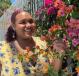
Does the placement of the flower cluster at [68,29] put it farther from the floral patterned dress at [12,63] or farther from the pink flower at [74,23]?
the floral patterned dress at [12,63]

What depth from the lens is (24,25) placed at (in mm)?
2729

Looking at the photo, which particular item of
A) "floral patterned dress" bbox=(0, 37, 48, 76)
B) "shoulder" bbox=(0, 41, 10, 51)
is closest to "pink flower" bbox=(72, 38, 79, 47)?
"floral patterned dress" bbox=(0, 37, 48, 76)

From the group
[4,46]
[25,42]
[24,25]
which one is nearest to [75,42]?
[24,25]

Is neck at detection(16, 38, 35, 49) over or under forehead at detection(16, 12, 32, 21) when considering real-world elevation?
under

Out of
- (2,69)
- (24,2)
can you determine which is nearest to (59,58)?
(2,69)

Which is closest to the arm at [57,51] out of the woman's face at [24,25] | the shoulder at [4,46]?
the woman's face at [24,25]

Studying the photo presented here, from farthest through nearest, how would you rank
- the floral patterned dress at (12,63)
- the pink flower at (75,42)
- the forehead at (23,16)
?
the forehead at (23,16) → the floral patterned dress at (12,63) → the pink flower at (75,42)

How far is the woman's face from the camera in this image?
270cm

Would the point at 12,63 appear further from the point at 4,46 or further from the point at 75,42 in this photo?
the point at 75,42

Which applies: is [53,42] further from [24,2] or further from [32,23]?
[24,2]

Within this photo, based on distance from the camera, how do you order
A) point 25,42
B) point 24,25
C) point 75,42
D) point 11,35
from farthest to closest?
point 11,35 → point 25,42 → point 24,25 → point 75,42

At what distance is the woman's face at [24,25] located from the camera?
2.70 meters

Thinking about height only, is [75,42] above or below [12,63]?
above

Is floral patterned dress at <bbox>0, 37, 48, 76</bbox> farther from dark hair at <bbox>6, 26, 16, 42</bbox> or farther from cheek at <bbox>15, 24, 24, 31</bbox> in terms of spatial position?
cheek at <bbox>15, 24, 24, 31</bbox>
